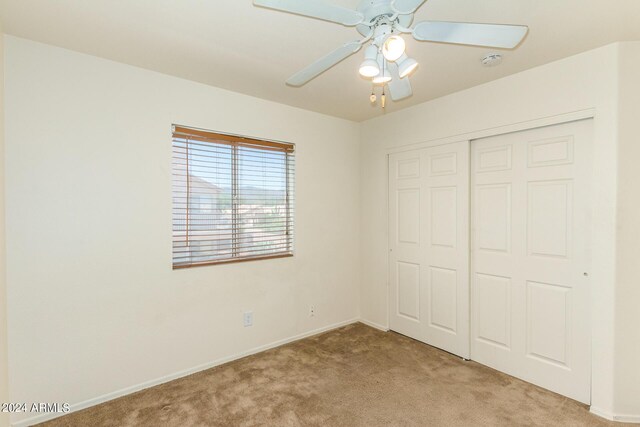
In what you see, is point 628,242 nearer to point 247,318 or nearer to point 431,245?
point 431,245

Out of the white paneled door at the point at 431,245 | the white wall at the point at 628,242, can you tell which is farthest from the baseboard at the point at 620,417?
the white paneled door at the point at 431,245

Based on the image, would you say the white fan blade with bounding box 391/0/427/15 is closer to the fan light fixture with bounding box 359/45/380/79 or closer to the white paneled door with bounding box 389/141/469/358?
the fan light fixture with bounding box 359/45/380/79

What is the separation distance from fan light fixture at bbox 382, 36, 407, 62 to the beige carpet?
2128 mm

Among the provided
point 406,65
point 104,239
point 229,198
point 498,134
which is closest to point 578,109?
point 498,134

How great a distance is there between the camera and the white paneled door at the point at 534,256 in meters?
2.27

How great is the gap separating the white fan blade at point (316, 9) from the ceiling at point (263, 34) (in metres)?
0.50

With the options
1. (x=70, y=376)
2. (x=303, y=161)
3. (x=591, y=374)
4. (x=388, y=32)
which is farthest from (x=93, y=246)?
(x=591, y=374)

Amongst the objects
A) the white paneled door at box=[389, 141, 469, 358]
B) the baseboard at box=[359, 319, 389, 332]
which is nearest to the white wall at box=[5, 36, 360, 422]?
the baseboard at box=[359, 319, 389, 332]

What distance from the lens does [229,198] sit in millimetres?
2904

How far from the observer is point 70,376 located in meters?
2.15

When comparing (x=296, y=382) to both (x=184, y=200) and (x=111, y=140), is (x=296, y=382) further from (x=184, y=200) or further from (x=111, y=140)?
(x=111, y=140)

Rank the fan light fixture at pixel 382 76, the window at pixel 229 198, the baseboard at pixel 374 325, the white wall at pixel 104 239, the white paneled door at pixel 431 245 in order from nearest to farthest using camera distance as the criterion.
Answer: the fan light fixture at pixel 382 76, the white wall at pixel 104 239, the window at pixel 229 198, the white paneled door at pixel 431 245, the baseboard at pixel 374 325

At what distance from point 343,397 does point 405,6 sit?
7.88ft

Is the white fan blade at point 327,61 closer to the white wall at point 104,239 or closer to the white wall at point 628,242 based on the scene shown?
the white wall at point 104,239
